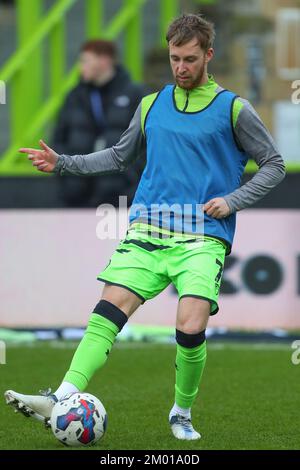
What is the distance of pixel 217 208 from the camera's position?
19.0 ft

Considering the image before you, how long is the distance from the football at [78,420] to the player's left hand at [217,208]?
104cm

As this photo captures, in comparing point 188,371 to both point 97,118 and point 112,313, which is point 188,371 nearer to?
point 112,313

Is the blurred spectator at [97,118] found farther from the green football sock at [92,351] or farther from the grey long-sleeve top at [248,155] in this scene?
the green football sock at [92,351]

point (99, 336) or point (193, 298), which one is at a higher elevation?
point (193, 298)

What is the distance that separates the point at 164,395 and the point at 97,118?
163 inches

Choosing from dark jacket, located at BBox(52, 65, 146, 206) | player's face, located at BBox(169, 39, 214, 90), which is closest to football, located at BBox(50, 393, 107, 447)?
player's face, located at BBox(169, 39, 214, 90)

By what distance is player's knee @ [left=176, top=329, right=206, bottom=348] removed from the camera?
575 cm

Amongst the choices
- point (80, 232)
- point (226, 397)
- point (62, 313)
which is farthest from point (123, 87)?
point (226, 397)

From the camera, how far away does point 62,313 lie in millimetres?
10688

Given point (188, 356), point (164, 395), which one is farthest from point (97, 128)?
point (188, 356)

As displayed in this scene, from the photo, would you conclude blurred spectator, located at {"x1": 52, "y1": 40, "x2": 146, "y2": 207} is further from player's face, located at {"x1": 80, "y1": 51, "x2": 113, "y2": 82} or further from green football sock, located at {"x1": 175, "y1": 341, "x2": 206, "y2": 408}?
green football sock, located at {"x1": 175, "y1": 341, "x2": 206, "y2": 408}

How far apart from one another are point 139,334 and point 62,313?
709 mm

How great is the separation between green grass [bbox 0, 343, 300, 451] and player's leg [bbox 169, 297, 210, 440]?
0.33 feet

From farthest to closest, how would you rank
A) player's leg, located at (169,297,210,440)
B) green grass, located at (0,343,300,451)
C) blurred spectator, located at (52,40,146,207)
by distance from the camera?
1. blurred spectator, located at (52,40,146,207)
2. green grass, located at (0,343,300,451)
3. player's leg, located at (169,297,210,440)
